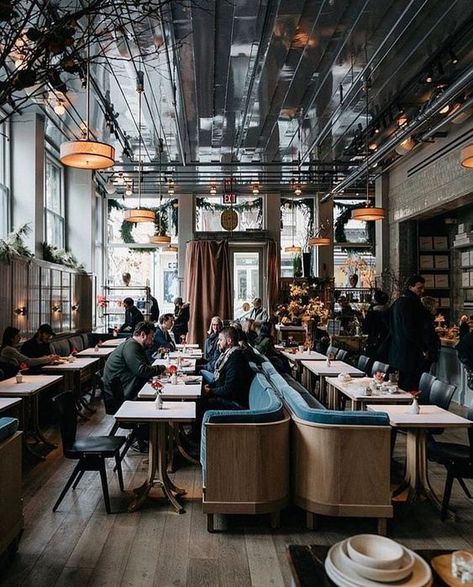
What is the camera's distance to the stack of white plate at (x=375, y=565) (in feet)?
4.91

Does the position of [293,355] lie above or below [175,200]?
below

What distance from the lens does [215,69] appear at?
6812mm

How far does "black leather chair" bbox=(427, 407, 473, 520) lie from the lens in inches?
155

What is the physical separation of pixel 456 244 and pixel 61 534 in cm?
967

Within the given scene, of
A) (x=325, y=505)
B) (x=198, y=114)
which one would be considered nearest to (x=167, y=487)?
(x=325, y=505)

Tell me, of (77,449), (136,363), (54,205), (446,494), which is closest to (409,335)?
(446,494)

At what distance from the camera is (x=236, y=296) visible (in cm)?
1501

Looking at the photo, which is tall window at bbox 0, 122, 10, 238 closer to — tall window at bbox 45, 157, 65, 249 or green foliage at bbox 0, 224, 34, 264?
green foliage at bbox 0, 224, 34, 264

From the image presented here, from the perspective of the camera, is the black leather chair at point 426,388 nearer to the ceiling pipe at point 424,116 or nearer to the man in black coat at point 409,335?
the man in black coat at point 409,335

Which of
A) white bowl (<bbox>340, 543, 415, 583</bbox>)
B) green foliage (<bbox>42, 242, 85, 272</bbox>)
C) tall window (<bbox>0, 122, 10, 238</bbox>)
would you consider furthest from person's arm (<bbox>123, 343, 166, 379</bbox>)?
green foliage (<bbox>42, 242, 85, 272</bbox>)

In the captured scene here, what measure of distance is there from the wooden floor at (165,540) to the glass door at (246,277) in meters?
10.3

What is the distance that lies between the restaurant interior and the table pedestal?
0.03 meters

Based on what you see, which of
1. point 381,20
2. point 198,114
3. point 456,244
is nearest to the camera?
point 381,20

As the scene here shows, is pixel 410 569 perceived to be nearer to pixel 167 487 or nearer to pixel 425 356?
pixel 167 487
